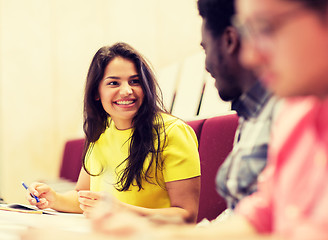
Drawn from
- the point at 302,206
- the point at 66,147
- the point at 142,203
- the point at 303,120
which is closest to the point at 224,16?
the point at 303,120

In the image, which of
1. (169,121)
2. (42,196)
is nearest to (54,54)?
(42,196)

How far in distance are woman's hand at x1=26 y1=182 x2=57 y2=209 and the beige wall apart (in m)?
2.56

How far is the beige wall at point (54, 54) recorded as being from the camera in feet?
13.4

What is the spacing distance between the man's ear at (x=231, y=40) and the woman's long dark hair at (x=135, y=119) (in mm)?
690

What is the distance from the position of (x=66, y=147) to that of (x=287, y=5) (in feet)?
12.3

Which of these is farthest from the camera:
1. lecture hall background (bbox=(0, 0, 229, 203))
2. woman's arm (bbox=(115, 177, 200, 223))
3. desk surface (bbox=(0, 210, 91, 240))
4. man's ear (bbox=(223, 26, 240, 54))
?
lecture hall background (bbox=(0, 0, 229, 203))

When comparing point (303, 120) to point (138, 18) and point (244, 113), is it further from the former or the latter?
point (138, 18)

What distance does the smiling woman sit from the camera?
1.46 meters

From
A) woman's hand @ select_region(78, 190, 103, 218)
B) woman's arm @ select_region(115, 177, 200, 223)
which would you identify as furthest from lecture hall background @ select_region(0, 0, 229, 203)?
woman's hand @ select_region(78, 190, 103, 218)

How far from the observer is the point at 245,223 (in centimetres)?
59

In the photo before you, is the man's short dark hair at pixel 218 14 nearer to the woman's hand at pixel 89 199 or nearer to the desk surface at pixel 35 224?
the desk surface at pixel 35 224

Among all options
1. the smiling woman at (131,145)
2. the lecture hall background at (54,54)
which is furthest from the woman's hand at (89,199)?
the lecture hall background at (54,54)

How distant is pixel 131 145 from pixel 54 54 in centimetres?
295

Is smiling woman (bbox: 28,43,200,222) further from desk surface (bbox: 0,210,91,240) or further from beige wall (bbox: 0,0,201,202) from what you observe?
beige wall (bbox: 0,0,201,202)
